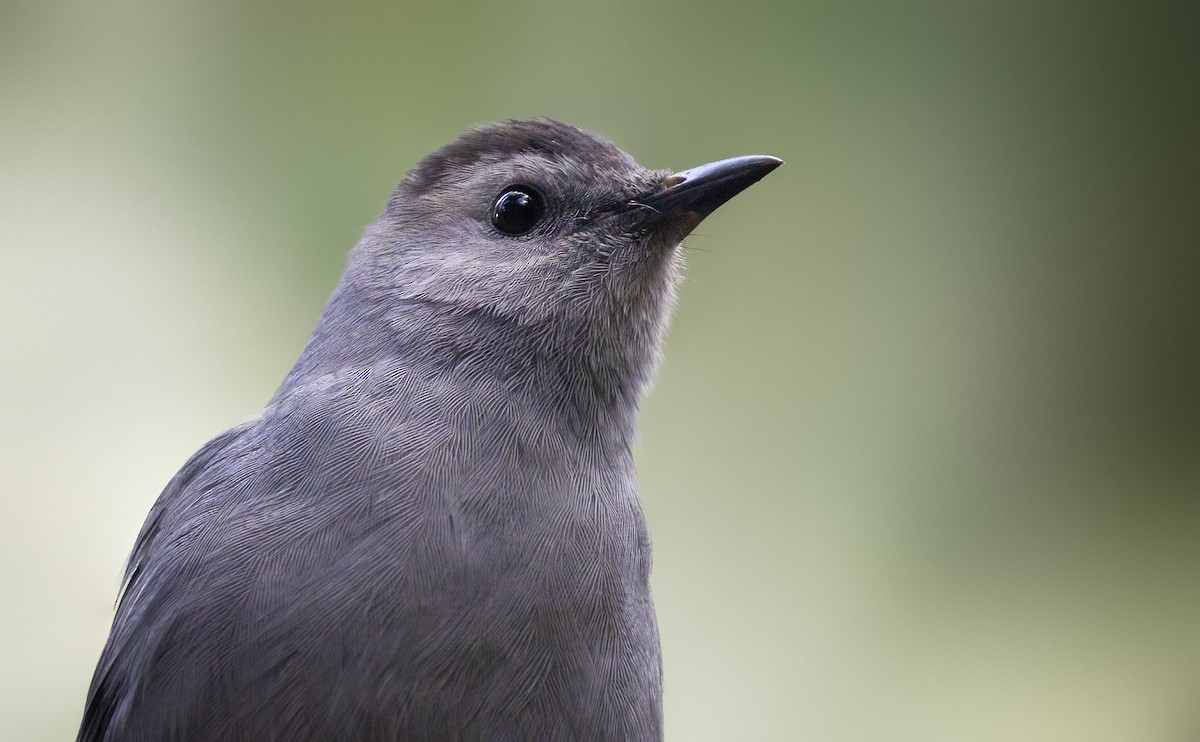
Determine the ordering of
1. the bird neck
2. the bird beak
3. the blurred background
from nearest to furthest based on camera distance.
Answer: the bird neck → the bird beak → the blurred background

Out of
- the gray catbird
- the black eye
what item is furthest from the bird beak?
the black eye

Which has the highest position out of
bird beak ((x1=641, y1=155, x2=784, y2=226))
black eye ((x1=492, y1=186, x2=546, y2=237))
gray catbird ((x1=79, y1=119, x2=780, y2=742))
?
bird beak ((x1=641, y1=155, x2=784, y2=226))

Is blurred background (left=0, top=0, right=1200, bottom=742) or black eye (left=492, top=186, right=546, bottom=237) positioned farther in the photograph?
blurred background (left=0, top=0, right=1200, bottom=742)

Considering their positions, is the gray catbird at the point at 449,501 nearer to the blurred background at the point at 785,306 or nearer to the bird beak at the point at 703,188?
the bird beak at the point at 703,188

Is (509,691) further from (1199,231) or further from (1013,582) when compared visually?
(1199,231)

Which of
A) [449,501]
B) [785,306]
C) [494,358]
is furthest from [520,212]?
[785,306]

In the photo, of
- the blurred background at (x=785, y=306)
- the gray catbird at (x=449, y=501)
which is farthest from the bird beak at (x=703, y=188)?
the blurred background at (x=785, y=306)

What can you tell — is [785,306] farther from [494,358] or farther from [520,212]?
[494,358]

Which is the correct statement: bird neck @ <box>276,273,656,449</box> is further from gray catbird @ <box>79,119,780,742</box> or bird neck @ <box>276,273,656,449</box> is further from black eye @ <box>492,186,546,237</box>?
black eye @ <box>492,186,546,237</box>
